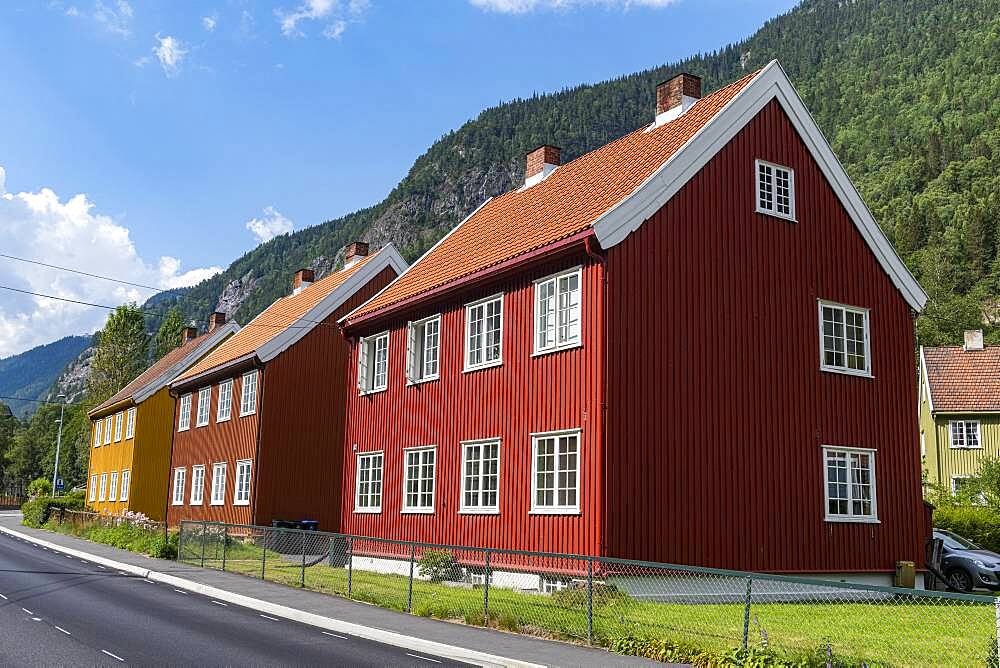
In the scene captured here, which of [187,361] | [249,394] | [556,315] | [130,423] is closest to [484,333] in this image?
[556,315]

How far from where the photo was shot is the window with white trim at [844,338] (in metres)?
20.8

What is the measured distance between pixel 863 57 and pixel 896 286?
15963 centimetres

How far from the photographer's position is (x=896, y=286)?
2217 centimetres

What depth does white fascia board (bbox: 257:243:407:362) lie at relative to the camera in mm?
33938

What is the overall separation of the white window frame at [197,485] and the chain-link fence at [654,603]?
49.0 feet

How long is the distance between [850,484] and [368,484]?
40.9ft

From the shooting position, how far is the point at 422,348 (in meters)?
24.4

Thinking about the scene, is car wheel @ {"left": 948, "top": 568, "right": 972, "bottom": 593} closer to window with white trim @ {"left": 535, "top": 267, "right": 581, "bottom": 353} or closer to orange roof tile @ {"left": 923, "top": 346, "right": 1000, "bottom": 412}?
window with white trim @ {"left": 535, "top": 267, "right": 581, "bottom": 353}

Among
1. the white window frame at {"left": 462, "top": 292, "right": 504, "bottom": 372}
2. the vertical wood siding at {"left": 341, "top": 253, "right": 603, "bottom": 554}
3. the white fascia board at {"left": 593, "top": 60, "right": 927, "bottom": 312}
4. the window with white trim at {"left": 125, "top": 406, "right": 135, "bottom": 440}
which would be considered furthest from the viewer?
the window with white trim at {"left": 125, "top": 406, "right": 135, "bottom": 440}

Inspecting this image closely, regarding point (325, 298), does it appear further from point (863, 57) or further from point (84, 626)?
point (863, 57)

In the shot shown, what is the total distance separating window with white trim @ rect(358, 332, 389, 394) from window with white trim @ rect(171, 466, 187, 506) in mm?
17414

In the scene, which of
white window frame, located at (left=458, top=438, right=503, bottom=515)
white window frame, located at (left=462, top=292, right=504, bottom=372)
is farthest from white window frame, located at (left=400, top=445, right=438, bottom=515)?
white window frame, located at (left=462, top=292, right=504, bottom=372)

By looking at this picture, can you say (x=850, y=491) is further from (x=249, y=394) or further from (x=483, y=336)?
(x=249, y=394)

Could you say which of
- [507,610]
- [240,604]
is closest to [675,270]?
[507,610]
